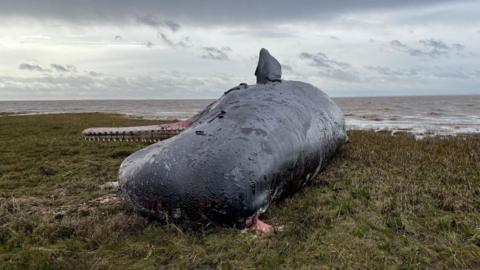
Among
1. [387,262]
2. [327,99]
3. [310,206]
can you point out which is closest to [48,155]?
[327,99]

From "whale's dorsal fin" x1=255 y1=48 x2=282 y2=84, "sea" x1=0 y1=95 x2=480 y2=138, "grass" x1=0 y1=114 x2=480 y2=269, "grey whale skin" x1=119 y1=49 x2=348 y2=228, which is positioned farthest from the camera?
"sea" x1=0 y1=95 x2=480 y2=138

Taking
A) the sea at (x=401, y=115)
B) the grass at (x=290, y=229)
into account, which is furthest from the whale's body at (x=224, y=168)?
the sea at (x=401, y=115)

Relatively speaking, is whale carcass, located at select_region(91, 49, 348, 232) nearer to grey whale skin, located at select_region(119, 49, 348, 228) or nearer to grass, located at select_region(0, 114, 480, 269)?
grey whale skin, located at select_region(119, 49, 348, 228)

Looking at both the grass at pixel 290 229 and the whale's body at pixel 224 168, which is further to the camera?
the whale's body at pixel 224 168

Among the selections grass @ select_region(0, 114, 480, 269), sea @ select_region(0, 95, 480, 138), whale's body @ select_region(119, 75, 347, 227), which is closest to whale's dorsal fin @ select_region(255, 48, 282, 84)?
grass @ select_region(0, 114, 480, 269)

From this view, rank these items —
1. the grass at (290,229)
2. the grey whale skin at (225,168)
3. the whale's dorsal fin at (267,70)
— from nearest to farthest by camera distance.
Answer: the grass at (290,229)
the grey whale skin at (225,168)
the whale's dorsal fin at (267,70)

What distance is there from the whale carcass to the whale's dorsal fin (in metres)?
2.13

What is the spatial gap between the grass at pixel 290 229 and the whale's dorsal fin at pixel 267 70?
2105mm

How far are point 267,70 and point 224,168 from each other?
4082 mm

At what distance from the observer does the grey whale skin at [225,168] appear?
4.79 m

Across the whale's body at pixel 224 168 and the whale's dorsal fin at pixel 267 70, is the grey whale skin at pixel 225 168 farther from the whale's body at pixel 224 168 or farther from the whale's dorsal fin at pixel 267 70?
the whale's dorsal fin at pixel 267 70

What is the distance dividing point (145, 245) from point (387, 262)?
2.52 meters

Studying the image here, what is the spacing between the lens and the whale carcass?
4.79 m

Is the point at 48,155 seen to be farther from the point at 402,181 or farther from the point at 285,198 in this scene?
the point at 402,181
